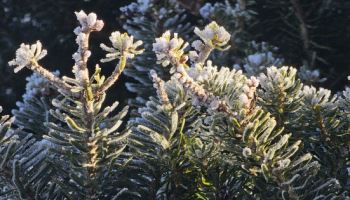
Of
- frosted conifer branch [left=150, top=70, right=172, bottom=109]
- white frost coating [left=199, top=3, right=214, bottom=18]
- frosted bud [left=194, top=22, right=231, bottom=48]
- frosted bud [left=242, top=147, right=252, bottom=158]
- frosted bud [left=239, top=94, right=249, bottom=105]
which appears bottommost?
frosted bud [left=242, top=147, right=252, bottom=158]

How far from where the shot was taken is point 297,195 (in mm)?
685

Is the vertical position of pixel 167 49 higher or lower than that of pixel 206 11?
lower

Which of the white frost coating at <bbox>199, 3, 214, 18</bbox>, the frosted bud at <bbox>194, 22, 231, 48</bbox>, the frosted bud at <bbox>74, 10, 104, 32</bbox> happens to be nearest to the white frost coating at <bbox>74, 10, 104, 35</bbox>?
the frosted bud at <bbox>74, 10, 104, 32</bbox>

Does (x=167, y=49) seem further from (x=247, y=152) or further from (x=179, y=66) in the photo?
(x=247, y=152)

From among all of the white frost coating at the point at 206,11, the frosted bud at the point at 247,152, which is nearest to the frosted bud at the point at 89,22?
the frosted bud at the point at 247,152

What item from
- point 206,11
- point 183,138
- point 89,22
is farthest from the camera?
point 206,11

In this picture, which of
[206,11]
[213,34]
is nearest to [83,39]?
[213,34]

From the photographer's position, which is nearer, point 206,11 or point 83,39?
point 83,39

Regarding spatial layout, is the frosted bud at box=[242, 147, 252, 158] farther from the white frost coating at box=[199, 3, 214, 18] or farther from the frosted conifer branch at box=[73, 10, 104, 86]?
the white frost coating at box=[199, 3, 214, 18]

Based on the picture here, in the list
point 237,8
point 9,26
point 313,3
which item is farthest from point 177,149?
point 9,26

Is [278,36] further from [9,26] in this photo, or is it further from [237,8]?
[9,26]

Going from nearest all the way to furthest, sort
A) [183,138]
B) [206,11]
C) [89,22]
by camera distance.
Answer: [89,22] < [183,138] < [206,11]

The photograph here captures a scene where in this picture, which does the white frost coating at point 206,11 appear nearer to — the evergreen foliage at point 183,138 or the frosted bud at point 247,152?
the evergreen foliage at point 183,138

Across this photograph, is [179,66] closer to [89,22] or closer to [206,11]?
[89,22]
